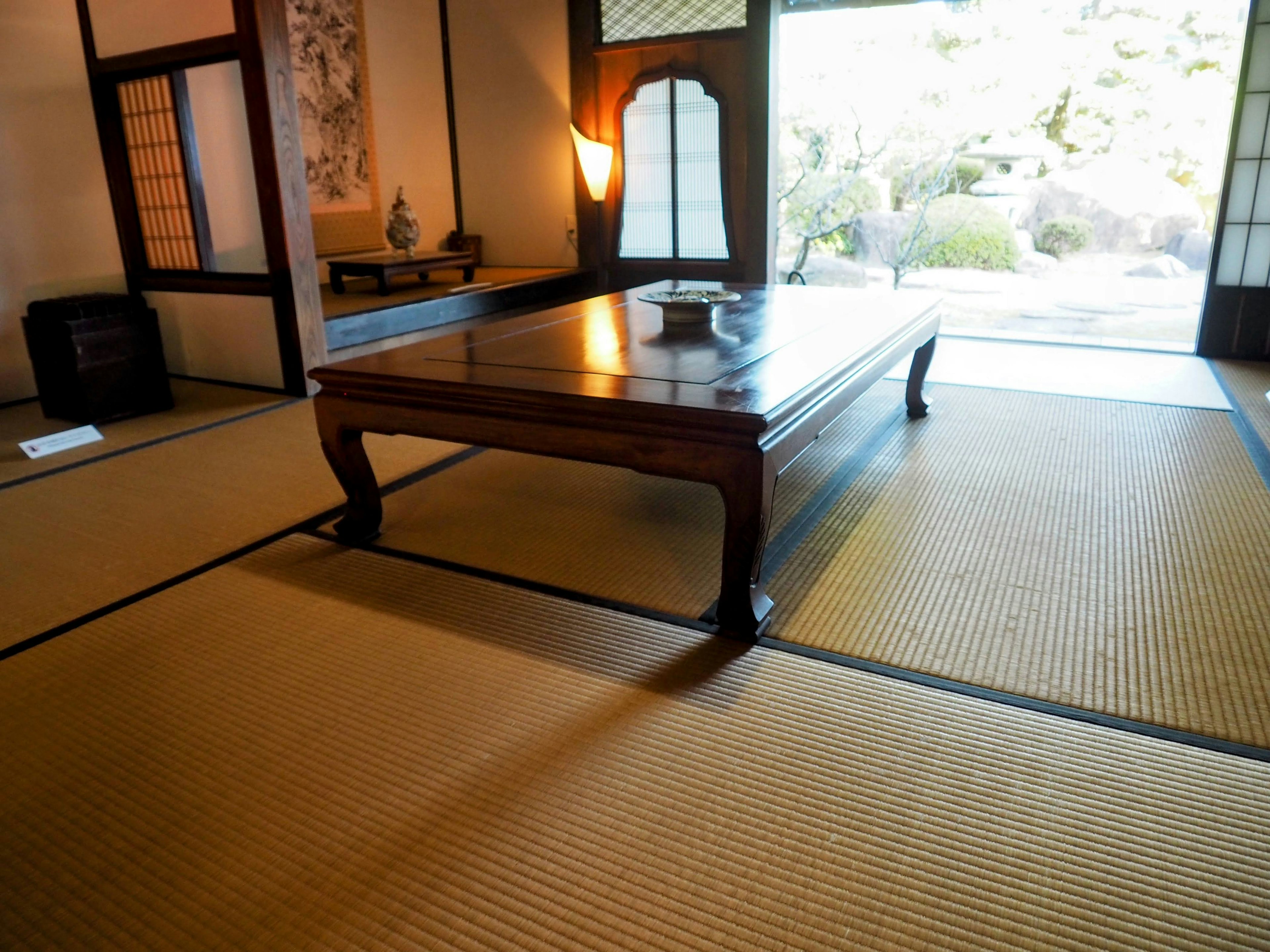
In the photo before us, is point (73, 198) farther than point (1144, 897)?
Yes

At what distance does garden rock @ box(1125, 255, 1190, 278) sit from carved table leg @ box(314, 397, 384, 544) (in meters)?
7.41

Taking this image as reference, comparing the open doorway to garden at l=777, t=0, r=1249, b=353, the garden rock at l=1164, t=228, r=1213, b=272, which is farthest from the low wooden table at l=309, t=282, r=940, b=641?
the garden rock at l=1164, t=228, r=1213, b=272

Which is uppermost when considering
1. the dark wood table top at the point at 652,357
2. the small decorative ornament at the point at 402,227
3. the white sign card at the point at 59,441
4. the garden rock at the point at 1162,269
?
the small decorative ornament at the point at 402,227

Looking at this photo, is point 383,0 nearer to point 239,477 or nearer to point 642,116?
point 642,116

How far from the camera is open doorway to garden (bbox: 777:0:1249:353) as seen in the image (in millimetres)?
7059

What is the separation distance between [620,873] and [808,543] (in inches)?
49.2

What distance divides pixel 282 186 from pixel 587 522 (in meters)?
2.38

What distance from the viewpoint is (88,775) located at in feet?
4.77

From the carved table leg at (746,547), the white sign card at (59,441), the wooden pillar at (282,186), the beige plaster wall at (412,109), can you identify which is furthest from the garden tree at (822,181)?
the carved table leg at (746,547)

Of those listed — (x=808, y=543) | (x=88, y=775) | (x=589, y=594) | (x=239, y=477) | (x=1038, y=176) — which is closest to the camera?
(x=88, y=775)

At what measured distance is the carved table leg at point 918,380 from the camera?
11.1 ft

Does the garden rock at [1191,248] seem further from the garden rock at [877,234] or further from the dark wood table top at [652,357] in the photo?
the dark wood table top at [652,357]

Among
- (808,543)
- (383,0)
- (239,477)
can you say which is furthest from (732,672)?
(383,0)

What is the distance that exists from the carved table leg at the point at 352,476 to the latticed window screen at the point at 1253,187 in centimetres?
437
